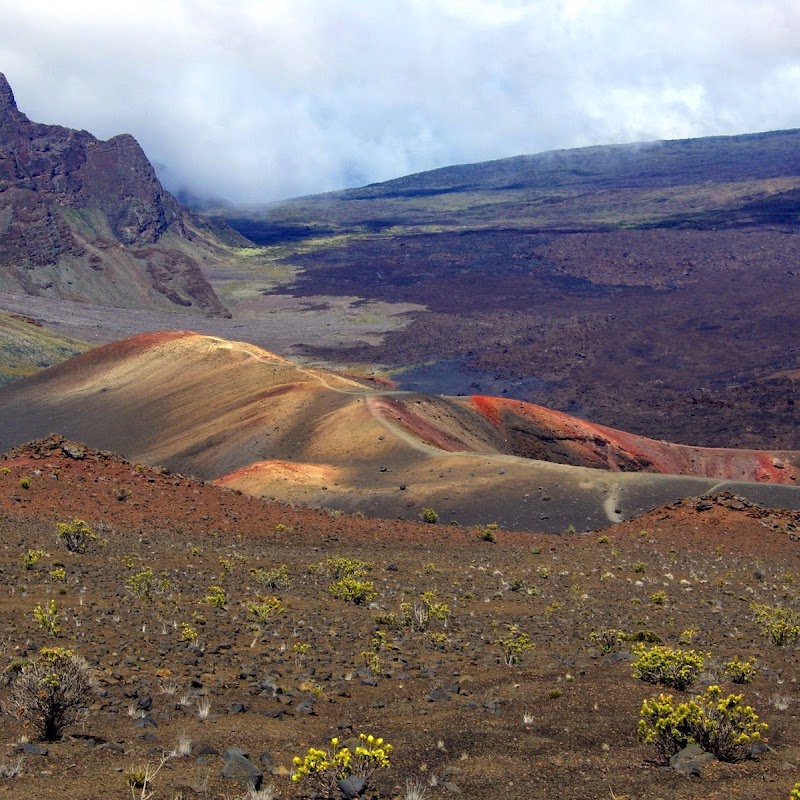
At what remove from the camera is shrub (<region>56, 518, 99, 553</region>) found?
16672 millimetres

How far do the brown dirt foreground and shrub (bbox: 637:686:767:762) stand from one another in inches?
7.3

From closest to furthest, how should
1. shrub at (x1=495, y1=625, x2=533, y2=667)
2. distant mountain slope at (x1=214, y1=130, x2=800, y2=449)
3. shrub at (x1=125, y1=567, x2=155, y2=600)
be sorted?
1. shrub at (x1=495, y1=625, x2=533, y2=667)
2. shrub at (x1=125, y1=567, x2=155, y2=600)
3. distant mountain slope at (x1=214, y1=130, x2=800, y2=449)

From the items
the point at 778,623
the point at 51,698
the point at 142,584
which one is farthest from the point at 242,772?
the point at 778,623

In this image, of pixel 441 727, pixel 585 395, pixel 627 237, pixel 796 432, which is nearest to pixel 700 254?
pixel 627 237

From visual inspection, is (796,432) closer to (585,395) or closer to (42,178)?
(585,395)

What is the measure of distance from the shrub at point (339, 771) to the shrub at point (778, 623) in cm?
793

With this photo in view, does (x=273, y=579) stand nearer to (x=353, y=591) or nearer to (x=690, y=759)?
(x=353, y=591)

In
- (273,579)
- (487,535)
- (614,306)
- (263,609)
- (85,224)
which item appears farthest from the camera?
(85,224)

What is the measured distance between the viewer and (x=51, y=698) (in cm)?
786

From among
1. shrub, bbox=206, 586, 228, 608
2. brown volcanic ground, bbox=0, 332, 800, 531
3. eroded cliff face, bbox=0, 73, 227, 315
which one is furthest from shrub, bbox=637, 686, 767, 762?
eroded cliff face, bbox=0, 73, 227, 315

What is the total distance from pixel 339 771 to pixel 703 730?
281 centimetres

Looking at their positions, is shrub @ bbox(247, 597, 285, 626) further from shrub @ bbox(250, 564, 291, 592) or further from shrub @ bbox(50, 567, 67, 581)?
shrub @ bbox(50, 567, 67, 581)

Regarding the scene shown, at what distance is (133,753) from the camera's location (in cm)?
757

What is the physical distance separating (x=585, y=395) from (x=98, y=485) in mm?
62456
